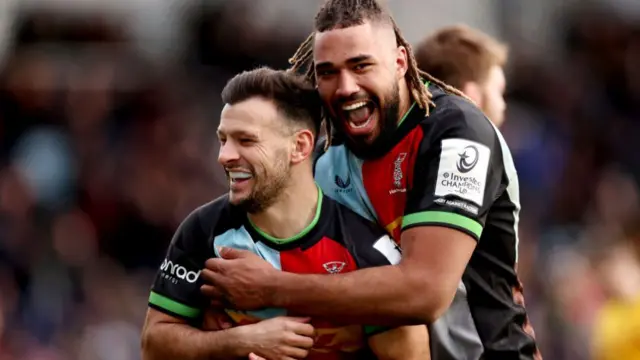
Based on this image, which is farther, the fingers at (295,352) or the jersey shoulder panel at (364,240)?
the jersey shoulder panel at (364,240)

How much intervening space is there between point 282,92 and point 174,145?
7038mm

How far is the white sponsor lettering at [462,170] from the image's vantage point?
5.73 metres

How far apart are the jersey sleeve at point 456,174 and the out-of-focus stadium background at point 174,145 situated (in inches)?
214

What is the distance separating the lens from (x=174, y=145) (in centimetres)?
1276

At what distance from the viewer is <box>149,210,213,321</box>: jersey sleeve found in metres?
5.84

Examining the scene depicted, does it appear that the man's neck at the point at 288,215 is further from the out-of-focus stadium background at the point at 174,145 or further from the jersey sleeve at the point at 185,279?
the out-of-focus stadium background at the point at 174,145

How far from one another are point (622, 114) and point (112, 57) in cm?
494

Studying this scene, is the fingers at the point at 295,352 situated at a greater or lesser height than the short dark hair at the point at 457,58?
lesser

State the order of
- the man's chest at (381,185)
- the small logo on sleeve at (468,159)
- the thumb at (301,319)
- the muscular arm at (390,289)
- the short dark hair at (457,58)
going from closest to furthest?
the muscular arm at (390,289), the thumb at (301,319), the small logo on sleeve at (468,159), the man's chest at (381,185), the short dark hair at (457,58)

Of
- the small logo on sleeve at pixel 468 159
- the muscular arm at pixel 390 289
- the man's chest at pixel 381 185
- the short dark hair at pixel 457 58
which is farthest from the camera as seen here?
the short dark hair at pixel 457 58

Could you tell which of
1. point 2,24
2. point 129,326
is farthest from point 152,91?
point 129,326

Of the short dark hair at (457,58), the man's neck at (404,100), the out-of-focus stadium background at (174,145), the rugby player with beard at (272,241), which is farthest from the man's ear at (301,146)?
the out-of-focus stadium background at (174,145)

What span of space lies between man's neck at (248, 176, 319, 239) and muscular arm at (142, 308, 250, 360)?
425mm

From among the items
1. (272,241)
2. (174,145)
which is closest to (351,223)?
(272,241)
